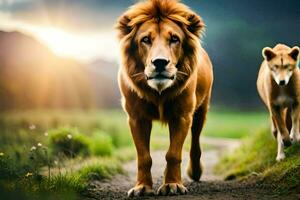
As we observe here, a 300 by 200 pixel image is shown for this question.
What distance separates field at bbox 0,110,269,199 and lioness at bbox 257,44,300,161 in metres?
2.15

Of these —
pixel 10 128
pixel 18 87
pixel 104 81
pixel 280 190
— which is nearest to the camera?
pixel 280 190

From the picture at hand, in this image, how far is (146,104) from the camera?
7035 millimetres

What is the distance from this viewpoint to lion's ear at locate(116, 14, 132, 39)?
7098 millimetres

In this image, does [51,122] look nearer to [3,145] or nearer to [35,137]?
[35,137]

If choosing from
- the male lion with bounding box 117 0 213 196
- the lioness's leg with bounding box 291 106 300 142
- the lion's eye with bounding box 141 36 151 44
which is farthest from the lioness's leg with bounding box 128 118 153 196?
the lioness's leg with bounding box 291 106 300 142

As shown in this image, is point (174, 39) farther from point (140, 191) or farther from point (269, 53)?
point (269, 53)

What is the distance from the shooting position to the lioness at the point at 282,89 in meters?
8.05

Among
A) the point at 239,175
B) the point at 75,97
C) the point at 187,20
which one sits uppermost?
the point at 187,20

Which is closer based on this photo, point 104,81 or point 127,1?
point 127,1

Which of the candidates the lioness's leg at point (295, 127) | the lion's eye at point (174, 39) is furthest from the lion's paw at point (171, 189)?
the lioness's leg at point (295, 127)

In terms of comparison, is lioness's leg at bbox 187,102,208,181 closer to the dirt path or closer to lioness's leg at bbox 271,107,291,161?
the dirt path

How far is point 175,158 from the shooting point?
6.96 meters

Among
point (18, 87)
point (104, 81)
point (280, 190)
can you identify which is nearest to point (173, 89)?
point (280, 190)

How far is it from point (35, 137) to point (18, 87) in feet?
4.02
